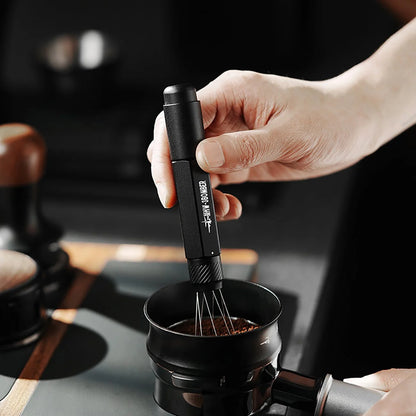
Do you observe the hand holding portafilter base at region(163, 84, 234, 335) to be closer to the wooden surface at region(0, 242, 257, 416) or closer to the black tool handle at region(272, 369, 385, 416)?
the black tool handle at region(272, 369, 385, 416)

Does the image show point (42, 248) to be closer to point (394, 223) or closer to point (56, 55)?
point (56, 55)

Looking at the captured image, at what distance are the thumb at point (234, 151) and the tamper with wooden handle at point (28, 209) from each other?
31 centimetres

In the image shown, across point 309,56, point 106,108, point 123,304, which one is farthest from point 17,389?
point 309,56

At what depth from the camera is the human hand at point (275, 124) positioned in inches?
27.4

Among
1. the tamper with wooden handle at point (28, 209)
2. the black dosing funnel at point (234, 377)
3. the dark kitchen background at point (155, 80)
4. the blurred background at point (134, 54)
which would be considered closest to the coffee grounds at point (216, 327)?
the black dosing funnel at point (234, 377)

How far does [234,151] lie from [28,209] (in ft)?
1.18

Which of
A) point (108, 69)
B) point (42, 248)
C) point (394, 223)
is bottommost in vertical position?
point (394, 223)

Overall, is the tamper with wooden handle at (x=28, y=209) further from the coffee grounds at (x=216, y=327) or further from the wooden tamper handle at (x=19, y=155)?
the coffee grounds at (x=216, y=327)

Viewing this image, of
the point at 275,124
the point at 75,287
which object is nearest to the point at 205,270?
the point at 275,124

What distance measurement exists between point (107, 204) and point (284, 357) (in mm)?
547

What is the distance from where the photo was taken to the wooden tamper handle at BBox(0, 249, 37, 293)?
741 millimetres

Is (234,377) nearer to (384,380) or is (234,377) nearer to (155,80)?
(384,380)

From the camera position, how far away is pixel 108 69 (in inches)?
49.5

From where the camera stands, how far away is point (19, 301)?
2.42 feet
